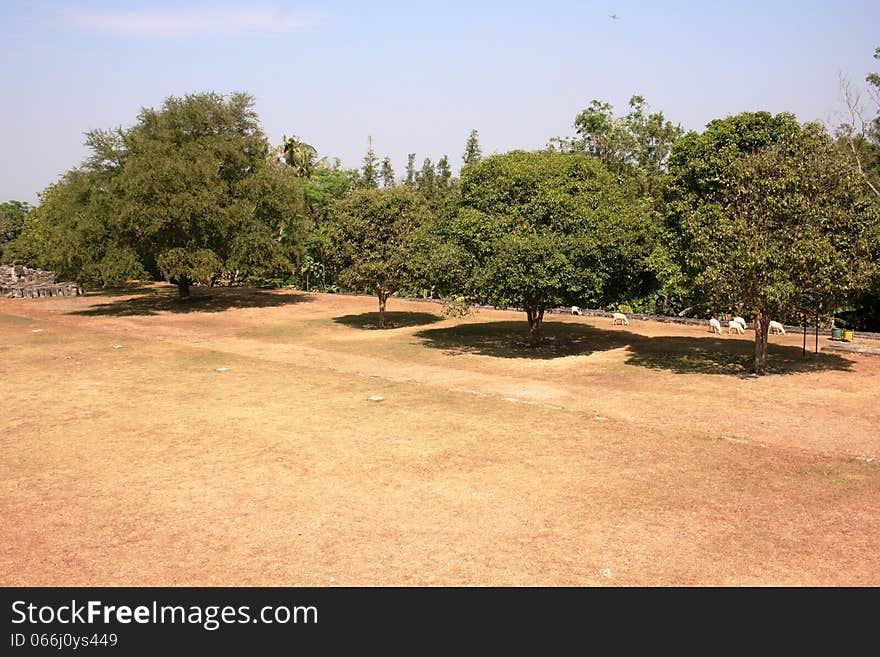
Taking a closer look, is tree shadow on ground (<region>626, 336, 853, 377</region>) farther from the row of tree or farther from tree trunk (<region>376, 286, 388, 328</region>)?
tree trunk (<region>376, 286, 388, 328</region>)

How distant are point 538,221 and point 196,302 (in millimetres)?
22185

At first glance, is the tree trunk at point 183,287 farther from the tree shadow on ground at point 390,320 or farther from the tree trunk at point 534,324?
the tree trunk at point 534,324

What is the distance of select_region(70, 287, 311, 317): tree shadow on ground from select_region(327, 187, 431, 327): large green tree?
9760mm

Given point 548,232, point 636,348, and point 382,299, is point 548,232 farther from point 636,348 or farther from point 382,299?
point 382,299

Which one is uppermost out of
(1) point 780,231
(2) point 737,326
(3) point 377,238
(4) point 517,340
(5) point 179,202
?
(5) point 179,202

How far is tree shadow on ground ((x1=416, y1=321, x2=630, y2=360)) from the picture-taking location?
69.8 ft

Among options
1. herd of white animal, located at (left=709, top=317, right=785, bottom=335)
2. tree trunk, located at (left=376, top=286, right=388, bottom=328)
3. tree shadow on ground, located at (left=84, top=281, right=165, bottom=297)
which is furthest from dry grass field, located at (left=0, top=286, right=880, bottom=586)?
tree shadow on ground, located at (left=84, top=281, right=165, bottom=297)

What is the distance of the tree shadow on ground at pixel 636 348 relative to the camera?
18422mm

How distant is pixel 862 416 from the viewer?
1330 cm

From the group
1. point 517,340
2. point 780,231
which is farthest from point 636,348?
point 780,231

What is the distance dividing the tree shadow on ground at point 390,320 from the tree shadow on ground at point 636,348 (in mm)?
2200

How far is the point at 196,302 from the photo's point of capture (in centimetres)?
3528
